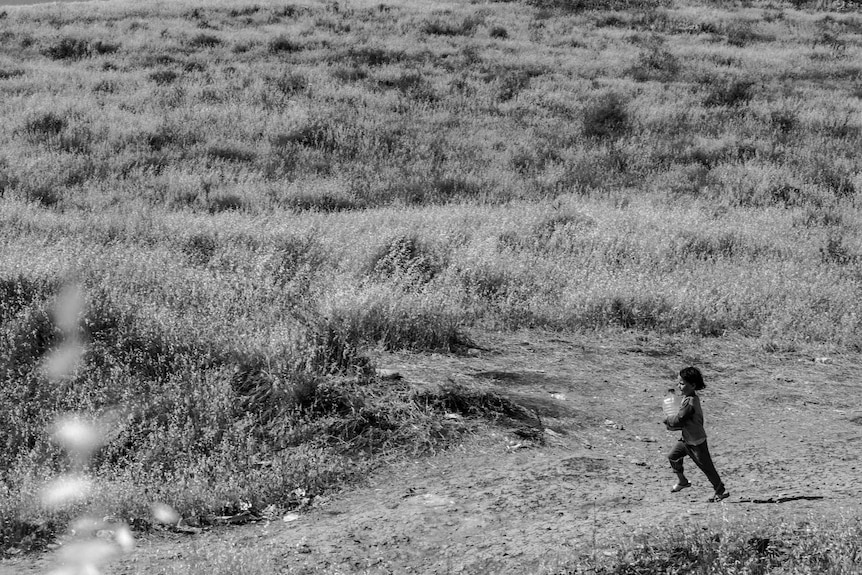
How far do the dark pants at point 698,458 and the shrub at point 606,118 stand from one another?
12.6m

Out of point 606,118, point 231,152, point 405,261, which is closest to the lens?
point 405,261

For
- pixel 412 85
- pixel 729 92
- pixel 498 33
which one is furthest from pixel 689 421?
pixel 498 33

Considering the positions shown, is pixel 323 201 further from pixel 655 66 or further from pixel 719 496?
pixel 655 66

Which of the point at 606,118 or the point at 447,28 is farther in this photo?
the point at 447,28

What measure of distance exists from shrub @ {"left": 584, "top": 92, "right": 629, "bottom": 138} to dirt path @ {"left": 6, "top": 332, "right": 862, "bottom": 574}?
32.0 feet

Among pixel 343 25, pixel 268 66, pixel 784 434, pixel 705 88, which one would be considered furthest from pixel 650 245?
pixel 343 25

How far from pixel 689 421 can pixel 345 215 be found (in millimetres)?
7670

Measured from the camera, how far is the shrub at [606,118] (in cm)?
1590

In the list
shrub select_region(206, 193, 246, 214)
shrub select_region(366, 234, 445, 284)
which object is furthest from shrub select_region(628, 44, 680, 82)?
shrub select_region(366, 234, 445, 284)

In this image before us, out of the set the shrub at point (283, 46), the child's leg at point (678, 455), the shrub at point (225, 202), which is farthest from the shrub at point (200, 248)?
the shrub at point (283, 46)

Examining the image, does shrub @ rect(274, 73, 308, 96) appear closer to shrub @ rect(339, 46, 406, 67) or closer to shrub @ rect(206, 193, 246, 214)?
shrub @ rect(339, 46, 406, 67)

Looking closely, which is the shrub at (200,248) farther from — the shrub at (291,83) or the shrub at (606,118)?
the shrub at (606,118)

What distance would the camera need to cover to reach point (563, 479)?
4473mm

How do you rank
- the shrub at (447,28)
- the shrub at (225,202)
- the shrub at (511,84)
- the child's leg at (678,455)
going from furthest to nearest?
the shrub at (447,28) → the shrub at (511,84) → the shrub at (225,202) → the child's leg at (678,455)
